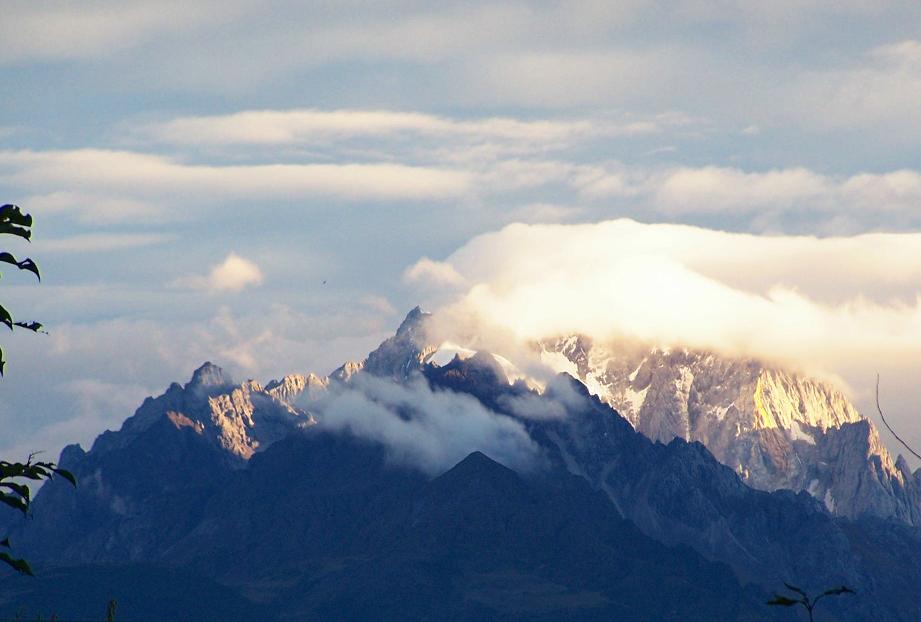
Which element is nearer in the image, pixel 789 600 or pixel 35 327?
pixel 35 327

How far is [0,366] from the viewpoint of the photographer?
146 feet

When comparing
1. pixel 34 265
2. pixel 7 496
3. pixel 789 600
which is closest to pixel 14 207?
pixel 34 265

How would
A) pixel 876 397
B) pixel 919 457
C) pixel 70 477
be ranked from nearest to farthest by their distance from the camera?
pixel 70 477
pixel 919 457
pixel 876 397

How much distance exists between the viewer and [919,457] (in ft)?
189

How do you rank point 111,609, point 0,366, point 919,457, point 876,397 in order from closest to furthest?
1. point 0,366
2. point 111,609
3. point 919,457
4. point 876,397

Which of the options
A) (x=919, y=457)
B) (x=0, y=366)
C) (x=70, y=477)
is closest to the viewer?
(x=0, y=366)

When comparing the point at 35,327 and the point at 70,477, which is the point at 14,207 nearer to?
the point at 35,327

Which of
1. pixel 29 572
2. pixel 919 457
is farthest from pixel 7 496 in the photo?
pixel 919 457

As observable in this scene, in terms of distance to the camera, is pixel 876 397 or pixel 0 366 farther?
pixel 876 397

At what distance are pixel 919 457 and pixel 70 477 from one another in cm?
2385

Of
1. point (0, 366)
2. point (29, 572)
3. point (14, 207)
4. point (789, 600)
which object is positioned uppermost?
point (14, 207)

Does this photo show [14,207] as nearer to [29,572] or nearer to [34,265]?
[34,265]

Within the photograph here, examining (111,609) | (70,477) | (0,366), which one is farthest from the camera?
(111,609)

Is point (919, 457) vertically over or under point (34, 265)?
under
